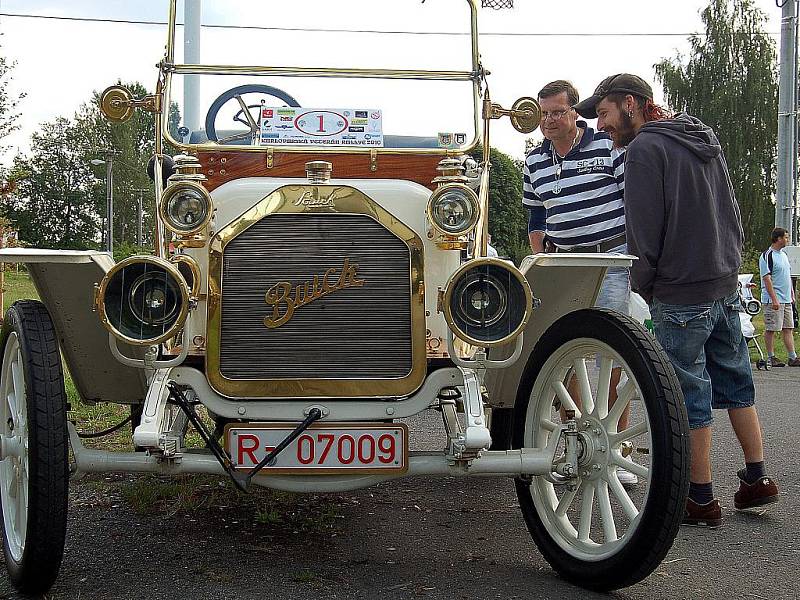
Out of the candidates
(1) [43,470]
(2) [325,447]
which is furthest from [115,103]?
(2) [325,447]

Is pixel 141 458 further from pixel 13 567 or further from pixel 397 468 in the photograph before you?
pixel 397 468

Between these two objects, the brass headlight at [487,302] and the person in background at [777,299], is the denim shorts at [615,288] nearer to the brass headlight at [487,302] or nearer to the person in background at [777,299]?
the brass headlight at [487,302]

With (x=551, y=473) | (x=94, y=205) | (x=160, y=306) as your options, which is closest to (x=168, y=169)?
(x=160, y=306)

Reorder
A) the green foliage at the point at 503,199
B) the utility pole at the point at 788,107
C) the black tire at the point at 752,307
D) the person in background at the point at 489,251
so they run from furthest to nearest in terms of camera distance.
→ 1. the utility pole at the point at 788,107
2. the black tire at the point at 752,307
3. the green foliage at the point at 503,199
4. the person in background at the point at 489,251

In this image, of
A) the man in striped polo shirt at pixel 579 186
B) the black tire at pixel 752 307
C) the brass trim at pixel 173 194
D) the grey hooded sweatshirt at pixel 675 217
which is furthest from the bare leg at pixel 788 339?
the brass trim at pixel 173 194

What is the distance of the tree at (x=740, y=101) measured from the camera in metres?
36.0

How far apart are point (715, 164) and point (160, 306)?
2.51m

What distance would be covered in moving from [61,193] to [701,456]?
2107 inches

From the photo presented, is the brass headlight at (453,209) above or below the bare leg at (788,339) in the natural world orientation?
above

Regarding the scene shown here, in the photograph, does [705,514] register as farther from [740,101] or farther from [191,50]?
[740,101]

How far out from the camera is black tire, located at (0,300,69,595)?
10.9 ft

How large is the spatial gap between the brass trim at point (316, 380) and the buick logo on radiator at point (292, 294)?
19cm

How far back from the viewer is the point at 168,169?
4684 mm

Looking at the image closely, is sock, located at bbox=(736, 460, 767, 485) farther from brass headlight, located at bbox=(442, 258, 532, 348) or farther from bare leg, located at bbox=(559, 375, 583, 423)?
brass headlight, located at bbox=(442, 258, 532, 348)
